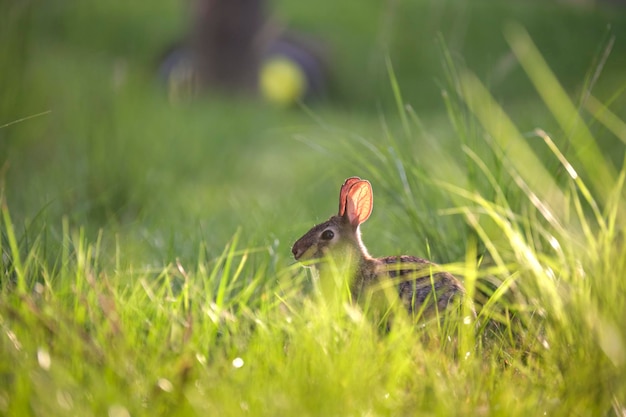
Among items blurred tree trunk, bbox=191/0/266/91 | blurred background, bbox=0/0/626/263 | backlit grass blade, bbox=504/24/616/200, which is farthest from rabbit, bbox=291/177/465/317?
blurred tree trunk, bbox=191/0/266/91

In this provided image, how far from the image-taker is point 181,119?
20.4 feet

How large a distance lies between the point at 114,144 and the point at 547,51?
16.8 feet

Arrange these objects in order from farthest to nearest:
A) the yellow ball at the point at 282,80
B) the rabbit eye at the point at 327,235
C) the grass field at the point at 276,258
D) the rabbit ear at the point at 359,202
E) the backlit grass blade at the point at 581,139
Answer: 1. the yellow ball at the point at 282,80
2. the rabbit eye at the point at 327,235
3. the rabbit ear at the point at 359,202
4. the backlit grass blade at the point at 581,139
5. the grass field at the point at 276,258

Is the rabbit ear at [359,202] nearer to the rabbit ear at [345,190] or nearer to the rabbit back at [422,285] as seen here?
the rabbit ear at [345,190]

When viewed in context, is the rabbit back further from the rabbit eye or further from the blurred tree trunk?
the blurred tree trunk

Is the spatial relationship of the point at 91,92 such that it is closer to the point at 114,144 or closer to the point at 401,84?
the point at 114,144

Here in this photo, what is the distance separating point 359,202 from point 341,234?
125mm

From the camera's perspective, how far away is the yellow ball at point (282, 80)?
10.5 metres

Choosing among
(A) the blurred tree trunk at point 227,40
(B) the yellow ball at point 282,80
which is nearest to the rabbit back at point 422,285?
(A) the blurred tree trunk at point 227,40

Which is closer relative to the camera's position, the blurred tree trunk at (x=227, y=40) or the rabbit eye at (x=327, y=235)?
the rabbit eye at (x=327, y=235)

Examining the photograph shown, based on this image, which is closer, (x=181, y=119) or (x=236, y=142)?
(x=181, y=119)

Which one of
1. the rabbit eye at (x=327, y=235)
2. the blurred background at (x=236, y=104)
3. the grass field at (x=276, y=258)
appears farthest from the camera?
the blurred background at (x=236, y=104)

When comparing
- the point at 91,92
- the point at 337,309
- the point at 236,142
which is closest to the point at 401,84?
the point at 236,142

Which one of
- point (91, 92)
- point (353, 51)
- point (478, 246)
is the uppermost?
point (478, 246)
